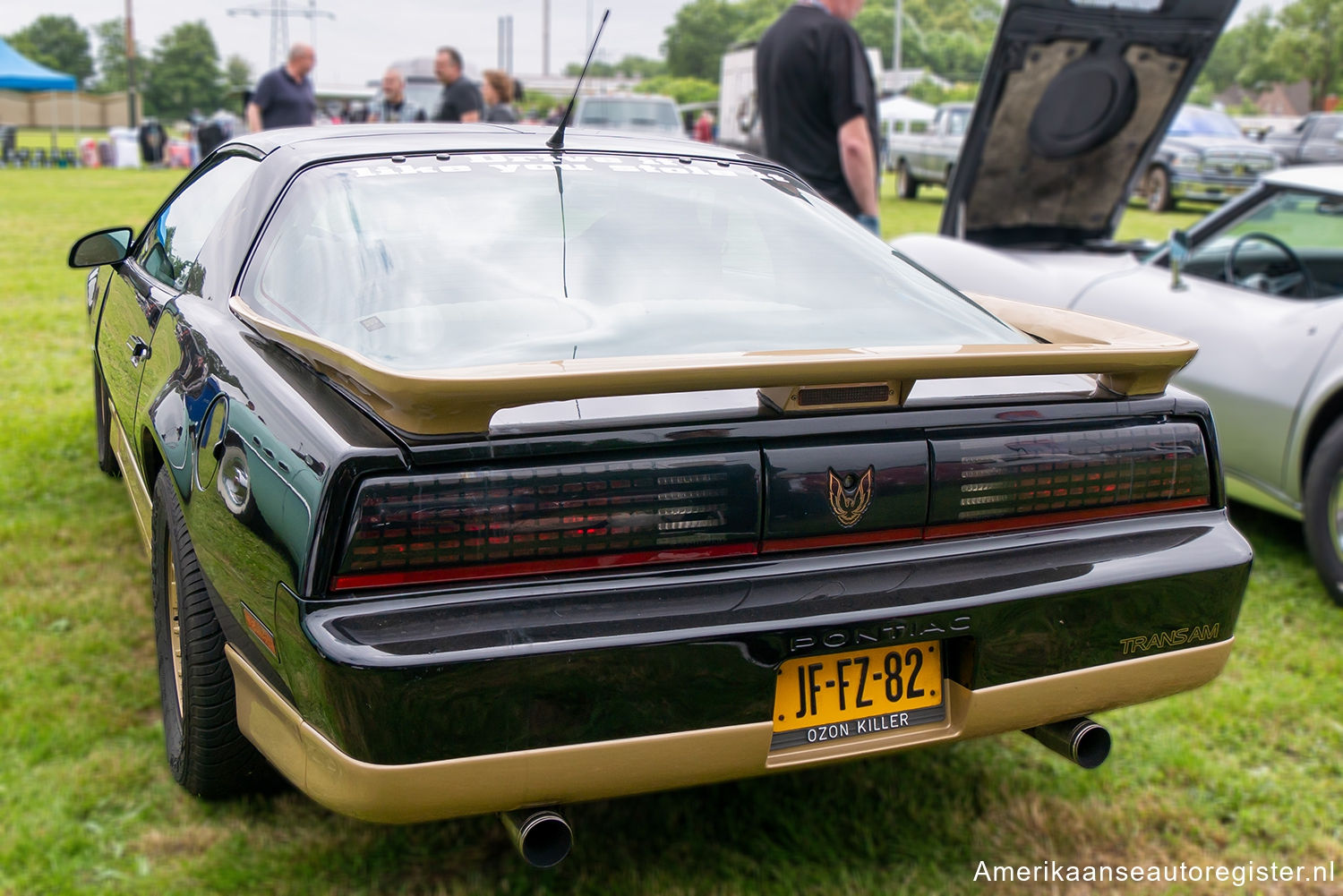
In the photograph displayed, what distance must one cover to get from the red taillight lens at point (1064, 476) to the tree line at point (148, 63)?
3424 inches

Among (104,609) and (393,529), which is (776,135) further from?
(393,529)

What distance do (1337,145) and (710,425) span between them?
20.2 metres

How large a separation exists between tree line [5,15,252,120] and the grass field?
85.7 m

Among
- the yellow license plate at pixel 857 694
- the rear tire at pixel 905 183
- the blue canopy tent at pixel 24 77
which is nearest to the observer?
the yellow license plate at pixel 857 694

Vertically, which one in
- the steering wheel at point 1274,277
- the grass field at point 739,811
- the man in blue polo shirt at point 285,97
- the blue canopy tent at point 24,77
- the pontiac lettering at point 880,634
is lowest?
the grass field at point 739,811

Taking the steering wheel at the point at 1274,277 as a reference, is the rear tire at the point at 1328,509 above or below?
below

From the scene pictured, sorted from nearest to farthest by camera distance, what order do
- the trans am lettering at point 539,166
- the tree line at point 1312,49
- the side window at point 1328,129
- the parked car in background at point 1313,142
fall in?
the trans am lettering at point 539,166 < the parked car in background at point 1313,142 < the side window at point 1328,129 < the tree line at point 1312,49

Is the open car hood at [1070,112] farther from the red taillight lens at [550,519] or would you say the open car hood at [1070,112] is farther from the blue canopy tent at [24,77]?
the blue canopy tent at [24,77]

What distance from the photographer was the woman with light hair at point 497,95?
10023mm

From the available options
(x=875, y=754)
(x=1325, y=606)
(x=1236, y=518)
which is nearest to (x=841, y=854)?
(x=875, y=754)

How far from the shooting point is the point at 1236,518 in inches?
→ 179

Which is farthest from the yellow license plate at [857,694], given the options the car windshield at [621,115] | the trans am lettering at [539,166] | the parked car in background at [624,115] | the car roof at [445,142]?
the car windshield at [621,115]

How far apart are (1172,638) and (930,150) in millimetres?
18427

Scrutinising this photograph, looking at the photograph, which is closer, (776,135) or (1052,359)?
(1052,359)
